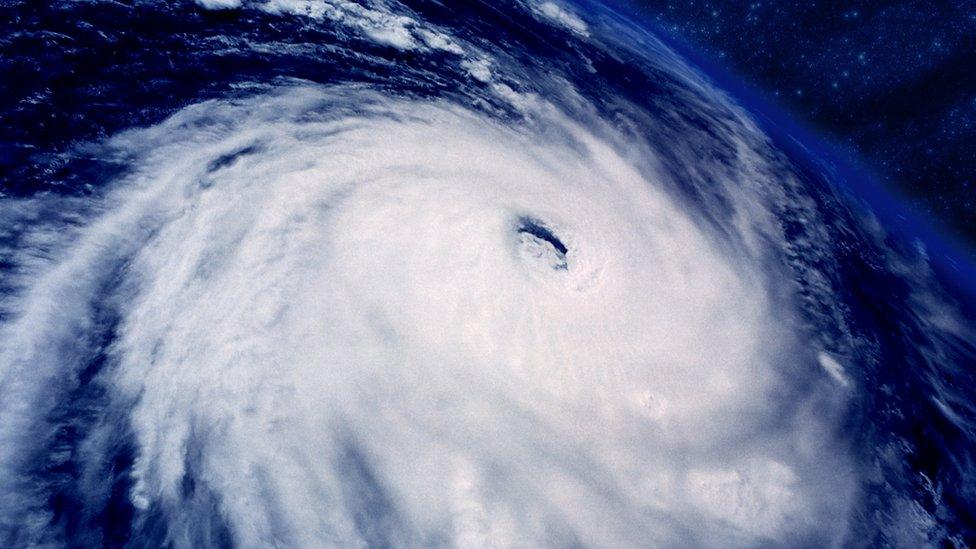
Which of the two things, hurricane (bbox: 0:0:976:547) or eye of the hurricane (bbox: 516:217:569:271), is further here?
eye of the hurricane (bbox: 516:217:569:271)

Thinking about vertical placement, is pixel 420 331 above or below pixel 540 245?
below

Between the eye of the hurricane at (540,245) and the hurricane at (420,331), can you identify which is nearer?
the hurricane at (420,331)

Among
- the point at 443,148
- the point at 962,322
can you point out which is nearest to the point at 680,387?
the point at 443,148

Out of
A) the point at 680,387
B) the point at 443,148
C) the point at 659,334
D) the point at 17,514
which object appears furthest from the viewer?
the point at 443,148

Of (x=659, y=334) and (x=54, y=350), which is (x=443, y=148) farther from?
(x=54, y=350)

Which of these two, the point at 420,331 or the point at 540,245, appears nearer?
the point at 420,331
